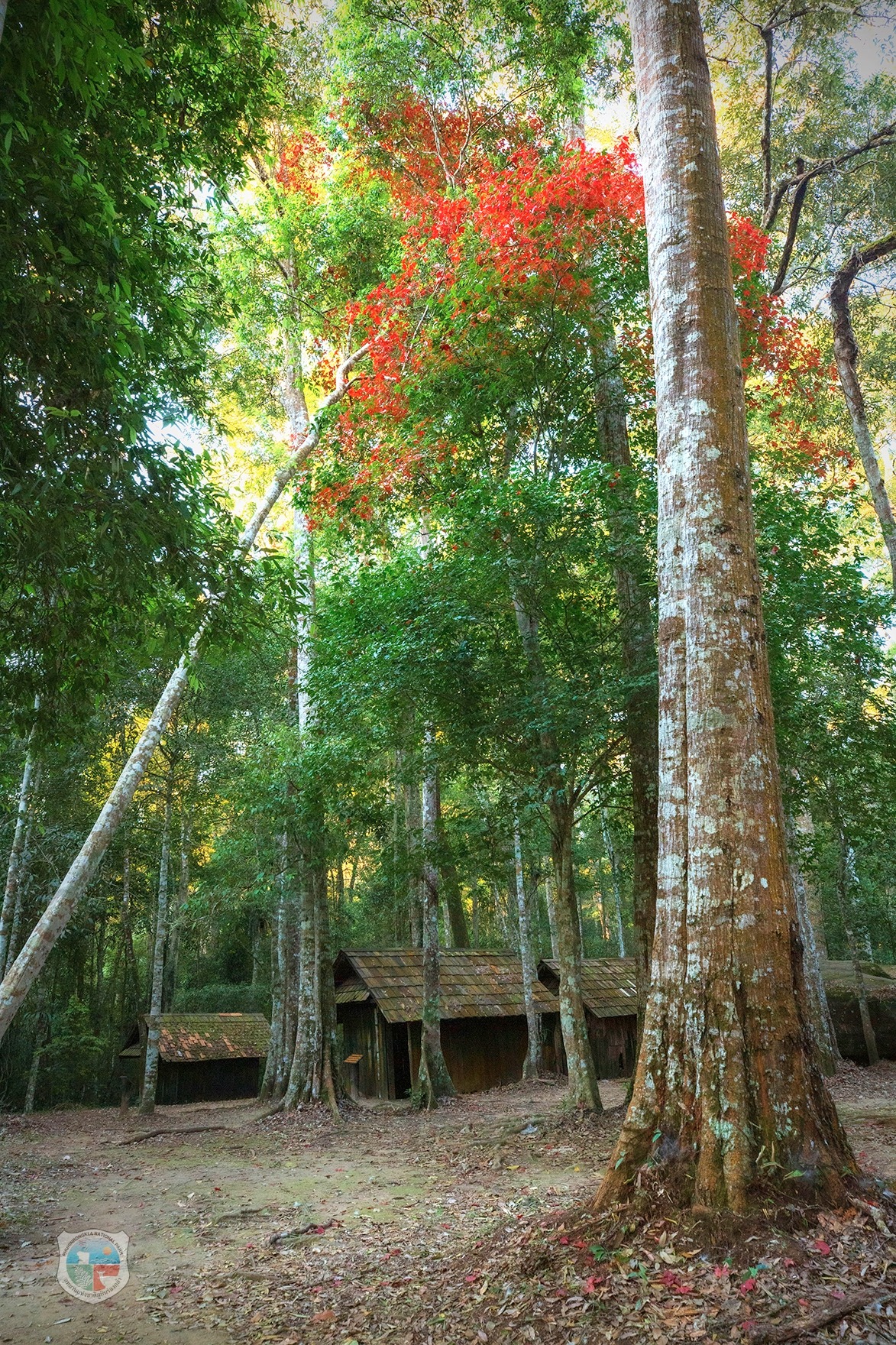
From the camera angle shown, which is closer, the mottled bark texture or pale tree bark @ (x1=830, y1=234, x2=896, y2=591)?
the mottled bark texture

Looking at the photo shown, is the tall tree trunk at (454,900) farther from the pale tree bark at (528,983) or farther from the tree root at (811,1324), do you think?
the tree root at (811,1324)

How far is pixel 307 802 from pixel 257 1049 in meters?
11.1

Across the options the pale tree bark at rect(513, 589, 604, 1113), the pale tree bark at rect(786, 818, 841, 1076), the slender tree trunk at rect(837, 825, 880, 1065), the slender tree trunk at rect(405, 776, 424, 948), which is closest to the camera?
the pale tree bark at rect(513, 589, 604, 1113)

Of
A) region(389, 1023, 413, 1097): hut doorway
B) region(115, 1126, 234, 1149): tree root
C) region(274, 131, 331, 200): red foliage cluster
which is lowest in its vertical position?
region(115, 1126, 234, 1149): tree root

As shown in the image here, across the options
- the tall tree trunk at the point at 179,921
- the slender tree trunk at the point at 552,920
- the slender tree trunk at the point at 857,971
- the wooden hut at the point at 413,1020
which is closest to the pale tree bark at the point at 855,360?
the slender tree trunk at the point at 552,920

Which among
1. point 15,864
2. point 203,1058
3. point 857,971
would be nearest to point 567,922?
point 857,971

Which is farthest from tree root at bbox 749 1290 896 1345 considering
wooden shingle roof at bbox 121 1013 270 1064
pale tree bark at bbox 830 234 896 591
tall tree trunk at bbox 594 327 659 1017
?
wooden shingle roof at bbox 121 1013 270 1064

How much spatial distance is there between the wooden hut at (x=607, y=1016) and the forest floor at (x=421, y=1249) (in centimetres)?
787

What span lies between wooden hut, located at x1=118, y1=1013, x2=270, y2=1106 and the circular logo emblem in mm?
12523

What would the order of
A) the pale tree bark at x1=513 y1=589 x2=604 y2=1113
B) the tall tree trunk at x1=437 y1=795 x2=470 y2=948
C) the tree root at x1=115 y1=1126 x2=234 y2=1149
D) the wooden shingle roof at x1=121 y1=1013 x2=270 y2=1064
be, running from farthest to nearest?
the wooden shingle roof at x1=121 y1=1013 x2=270 y2=1064 → the tall tree trunk at x1=437 y1=795 x2=470 y2=948 → the tree root at x1=115 y1=1126 x2=234 y2=1149 → the pale tree bark at x1=513 y1=589 x2=604 y2=1113

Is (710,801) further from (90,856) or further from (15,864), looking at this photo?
(15,864)

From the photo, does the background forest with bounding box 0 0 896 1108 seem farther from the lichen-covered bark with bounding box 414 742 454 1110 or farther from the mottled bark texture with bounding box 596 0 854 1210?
the mottled bark texture with bounding box 596 0 854 1210

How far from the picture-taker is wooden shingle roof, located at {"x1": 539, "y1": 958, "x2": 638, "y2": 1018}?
19.8 meters

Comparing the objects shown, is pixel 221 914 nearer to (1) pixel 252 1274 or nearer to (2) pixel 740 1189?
(1) pixel 252 1274
